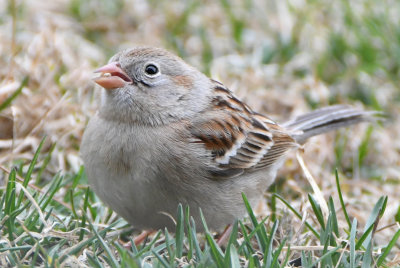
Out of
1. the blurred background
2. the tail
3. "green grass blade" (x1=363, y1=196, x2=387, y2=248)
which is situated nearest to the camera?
"green grass blade" (x1=363, y1=196, x2=387, y2=248)

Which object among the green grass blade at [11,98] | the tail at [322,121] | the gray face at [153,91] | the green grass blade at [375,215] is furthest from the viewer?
the tail at [322,121]

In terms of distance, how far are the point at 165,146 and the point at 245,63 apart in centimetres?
237

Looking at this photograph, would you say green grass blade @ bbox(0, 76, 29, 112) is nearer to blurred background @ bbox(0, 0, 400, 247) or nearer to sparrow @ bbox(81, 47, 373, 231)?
blurred background @ bbox(0, 0, 400, 247)

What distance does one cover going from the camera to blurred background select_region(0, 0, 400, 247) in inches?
163

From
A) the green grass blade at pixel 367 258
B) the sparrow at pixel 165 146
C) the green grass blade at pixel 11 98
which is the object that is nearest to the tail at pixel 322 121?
the sparrow at pixel 165 146

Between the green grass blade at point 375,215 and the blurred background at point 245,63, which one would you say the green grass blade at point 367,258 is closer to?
the green grass blade at point 375,215

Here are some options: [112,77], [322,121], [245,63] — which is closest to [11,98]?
[112,77]

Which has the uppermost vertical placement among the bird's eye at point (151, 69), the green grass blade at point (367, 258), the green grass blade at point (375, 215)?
the bird's eye at point (151, 69)

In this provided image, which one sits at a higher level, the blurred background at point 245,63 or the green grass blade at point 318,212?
the blurred background at point 245,63

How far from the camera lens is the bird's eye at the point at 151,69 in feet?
11.2

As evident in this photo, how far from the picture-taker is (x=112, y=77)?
3277 mm

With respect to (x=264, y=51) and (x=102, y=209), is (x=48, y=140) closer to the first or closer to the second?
(x=102, y=209)

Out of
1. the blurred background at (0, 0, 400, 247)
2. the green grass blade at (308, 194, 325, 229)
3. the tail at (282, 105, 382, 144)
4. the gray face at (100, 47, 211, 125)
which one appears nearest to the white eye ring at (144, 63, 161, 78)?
the gray face at (100, 47, 211, 125)

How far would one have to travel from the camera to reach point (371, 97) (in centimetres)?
531
